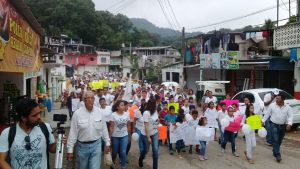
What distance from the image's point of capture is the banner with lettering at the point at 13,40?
855 cm

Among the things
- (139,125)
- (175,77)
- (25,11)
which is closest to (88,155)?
(139,125)

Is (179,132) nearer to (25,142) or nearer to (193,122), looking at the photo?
(193,122)

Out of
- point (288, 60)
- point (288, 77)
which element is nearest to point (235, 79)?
point (288, 77)

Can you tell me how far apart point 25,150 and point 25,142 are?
88 millimetres

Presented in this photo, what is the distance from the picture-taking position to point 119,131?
25.5 feet

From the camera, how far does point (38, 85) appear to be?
939 inches

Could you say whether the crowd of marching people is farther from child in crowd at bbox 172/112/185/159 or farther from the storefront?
the storefront

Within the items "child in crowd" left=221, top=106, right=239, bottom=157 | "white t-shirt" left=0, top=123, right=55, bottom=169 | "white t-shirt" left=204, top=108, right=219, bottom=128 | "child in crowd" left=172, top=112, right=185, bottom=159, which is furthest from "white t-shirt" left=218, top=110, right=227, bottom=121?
"white t-shirt" left=0, top=123, right=55, bottom=169

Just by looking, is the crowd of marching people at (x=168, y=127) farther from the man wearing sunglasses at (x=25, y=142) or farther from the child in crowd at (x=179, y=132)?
the man wearing sunglasses at (x=25, y=142)

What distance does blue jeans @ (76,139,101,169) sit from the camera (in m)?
6.03

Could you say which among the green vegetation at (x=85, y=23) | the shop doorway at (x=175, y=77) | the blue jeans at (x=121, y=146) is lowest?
the blue jeans at (x=121, y=146)

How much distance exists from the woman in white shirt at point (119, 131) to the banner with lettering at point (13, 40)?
2.70 m

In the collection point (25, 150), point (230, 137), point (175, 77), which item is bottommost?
point (230, 137)

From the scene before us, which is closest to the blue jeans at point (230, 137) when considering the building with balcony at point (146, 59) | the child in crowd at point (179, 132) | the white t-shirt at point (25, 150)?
the child in crowd at point (179, 132)
